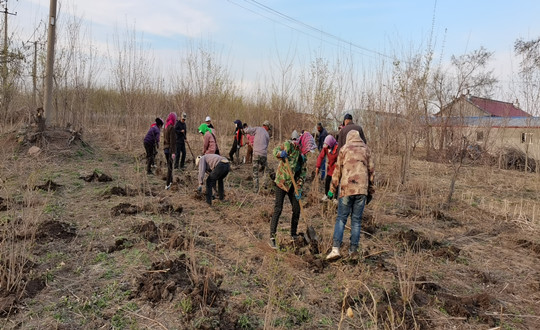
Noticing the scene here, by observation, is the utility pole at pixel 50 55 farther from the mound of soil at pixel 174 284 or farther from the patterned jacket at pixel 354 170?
the patterned jacket at pixel 354 170

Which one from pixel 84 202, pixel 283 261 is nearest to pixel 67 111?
pixel 84 202

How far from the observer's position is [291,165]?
4715mm

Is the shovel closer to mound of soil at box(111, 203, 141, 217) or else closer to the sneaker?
the sneaker

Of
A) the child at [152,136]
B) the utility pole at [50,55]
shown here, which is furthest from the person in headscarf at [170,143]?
the utility pole at [50,55]

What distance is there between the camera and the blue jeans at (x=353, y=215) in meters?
4.24

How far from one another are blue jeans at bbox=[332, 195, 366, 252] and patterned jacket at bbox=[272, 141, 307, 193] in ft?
2.08

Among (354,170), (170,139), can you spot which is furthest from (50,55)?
(354,170)

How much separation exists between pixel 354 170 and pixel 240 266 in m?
1.75

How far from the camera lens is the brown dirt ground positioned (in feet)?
10.3

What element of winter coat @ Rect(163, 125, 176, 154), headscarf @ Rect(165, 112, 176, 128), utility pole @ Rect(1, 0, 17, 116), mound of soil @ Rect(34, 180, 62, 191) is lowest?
mound of soil @ Rect(34, 180, 62, 191)

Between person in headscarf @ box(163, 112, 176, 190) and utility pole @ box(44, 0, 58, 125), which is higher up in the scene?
utility pole @ box(44, 0, 58, 125)

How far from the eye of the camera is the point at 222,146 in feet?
41.5

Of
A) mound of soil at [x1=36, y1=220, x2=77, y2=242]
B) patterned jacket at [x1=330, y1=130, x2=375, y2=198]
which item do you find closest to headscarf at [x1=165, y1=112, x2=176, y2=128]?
mound of soil at [x1=36, y1=220, x2=77, y2=242]

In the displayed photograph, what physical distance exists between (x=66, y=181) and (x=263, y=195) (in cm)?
422
